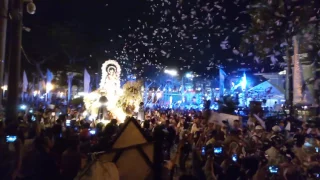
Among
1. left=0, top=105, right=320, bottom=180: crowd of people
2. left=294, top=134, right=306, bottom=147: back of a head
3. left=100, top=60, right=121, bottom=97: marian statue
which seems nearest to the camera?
left=0, top=105, right=320, bottom=180: crowd of people

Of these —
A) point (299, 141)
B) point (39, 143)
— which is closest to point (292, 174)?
point (299, 141)

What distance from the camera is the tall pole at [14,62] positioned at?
13.0 meters

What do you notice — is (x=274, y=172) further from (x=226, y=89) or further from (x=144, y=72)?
(x=144, y=72)

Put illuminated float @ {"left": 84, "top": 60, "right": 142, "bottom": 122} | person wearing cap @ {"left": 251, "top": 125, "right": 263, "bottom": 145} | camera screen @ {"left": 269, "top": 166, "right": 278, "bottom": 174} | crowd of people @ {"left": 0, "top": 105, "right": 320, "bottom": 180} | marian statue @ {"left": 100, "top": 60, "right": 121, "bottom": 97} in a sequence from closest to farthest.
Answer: crowd of people @ {"left": 0, "top": 105, "right": 320, "bottom": 180} → camera screen @ {"left": 269, "top": 166, "right": 278, "bottom": 174} → person wearing cap @ {"left": 251, "top": 125, "right": 263, "bottom": 145} → illuminated float @ {"left": 84, "top": 60, "right": 142, "bottom": 122} → marian statue @ {"left": 100, "top": 60, "right": 121, "bottom": 97}

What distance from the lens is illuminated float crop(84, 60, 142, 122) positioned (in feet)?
57.9

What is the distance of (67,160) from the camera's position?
6.37 metres

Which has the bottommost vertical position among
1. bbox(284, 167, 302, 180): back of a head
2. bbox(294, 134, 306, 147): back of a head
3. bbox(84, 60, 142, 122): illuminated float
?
bbox(284, 167, 302, 180): back of a head

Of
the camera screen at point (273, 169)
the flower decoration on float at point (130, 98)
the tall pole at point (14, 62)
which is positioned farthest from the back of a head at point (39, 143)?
the flower decoration on float at point (130, 98)

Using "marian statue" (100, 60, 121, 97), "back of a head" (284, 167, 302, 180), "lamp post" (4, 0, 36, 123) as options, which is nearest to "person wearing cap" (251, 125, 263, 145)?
"back of a head" (284, 167, 302, 180)

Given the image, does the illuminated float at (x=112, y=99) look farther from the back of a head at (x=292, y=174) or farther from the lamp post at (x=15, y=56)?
the back of a head at (x=292, y=174)

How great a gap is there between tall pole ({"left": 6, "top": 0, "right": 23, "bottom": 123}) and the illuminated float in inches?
173

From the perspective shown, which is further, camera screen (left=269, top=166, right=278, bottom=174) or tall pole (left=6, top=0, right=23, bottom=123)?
tall pole (left=6, top=0, right=23, bottom=123)

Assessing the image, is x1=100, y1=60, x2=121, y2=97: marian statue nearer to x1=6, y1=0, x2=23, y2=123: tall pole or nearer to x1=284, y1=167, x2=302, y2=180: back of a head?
x1=6, y1=0, x2=23, y2=123: tall pole

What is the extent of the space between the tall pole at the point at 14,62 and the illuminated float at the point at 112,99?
4.38 m
